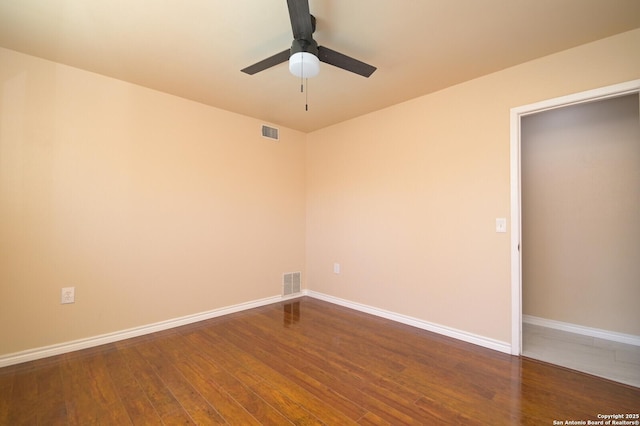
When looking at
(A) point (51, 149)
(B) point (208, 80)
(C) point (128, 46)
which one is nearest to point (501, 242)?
(B) point (208, 80)

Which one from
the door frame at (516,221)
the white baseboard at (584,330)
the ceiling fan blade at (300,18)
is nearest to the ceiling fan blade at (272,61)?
the ceiling fan blade at (300,18)

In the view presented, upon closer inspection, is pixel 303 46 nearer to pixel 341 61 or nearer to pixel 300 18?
pixel 300 18

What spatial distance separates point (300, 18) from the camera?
153cm

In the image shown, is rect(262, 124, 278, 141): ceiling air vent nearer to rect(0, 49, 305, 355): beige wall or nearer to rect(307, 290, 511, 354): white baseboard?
rect(0, 49, 305, 355): beige wall

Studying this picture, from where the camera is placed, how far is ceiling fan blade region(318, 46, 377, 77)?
1806mm

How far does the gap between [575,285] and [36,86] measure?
5.41m

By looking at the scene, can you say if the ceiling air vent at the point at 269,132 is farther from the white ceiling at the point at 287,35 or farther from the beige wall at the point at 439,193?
the white ceiling at the point at 287,35

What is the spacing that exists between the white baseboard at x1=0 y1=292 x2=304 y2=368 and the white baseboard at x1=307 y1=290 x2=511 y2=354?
46.4 inches

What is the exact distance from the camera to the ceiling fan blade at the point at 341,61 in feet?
5.92

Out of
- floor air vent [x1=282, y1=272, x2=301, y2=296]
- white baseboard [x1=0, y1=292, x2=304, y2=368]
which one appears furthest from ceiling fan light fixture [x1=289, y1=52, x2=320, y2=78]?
floor air vent [x1=282, y1=272, x2=301, y2=296]

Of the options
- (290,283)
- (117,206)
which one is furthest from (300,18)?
(290,283)

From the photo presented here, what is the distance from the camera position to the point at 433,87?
9.39 feet

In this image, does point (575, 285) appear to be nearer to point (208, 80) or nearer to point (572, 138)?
point (572, 138)

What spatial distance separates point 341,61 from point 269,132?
2196 millimetres
